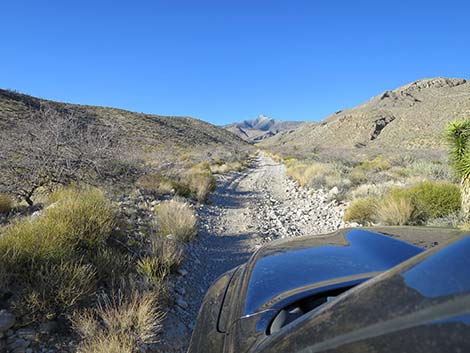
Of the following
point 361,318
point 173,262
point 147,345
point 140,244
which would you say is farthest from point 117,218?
point 361,318

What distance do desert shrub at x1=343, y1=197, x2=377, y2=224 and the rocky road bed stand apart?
38 centimetres

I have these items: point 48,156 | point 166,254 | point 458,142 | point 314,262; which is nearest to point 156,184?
point 48,156

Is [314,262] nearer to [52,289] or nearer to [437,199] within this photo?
[52,289]

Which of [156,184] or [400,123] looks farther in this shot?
[400,123]

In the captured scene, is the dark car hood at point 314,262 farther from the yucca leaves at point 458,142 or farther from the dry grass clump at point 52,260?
the yucca leaves at point 458,142

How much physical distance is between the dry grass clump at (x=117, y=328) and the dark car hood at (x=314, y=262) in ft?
4.60

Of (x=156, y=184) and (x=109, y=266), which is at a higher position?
(x=156, y=184)

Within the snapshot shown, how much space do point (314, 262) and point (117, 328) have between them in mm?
2077

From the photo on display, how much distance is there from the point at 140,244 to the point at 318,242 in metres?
3.31

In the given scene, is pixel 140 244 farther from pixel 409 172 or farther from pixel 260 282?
pixel 409 172

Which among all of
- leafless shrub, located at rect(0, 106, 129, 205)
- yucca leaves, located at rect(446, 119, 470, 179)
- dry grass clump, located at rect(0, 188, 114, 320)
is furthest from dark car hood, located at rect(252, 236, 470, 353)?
leafless shrub, located at rect(0, 106, 129, 205)

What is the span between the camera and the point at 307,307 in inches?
66.9

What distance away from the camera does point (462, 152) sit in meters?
6.44

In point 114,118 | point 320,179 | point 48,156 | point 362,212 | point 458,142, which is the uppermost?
point 114,118
